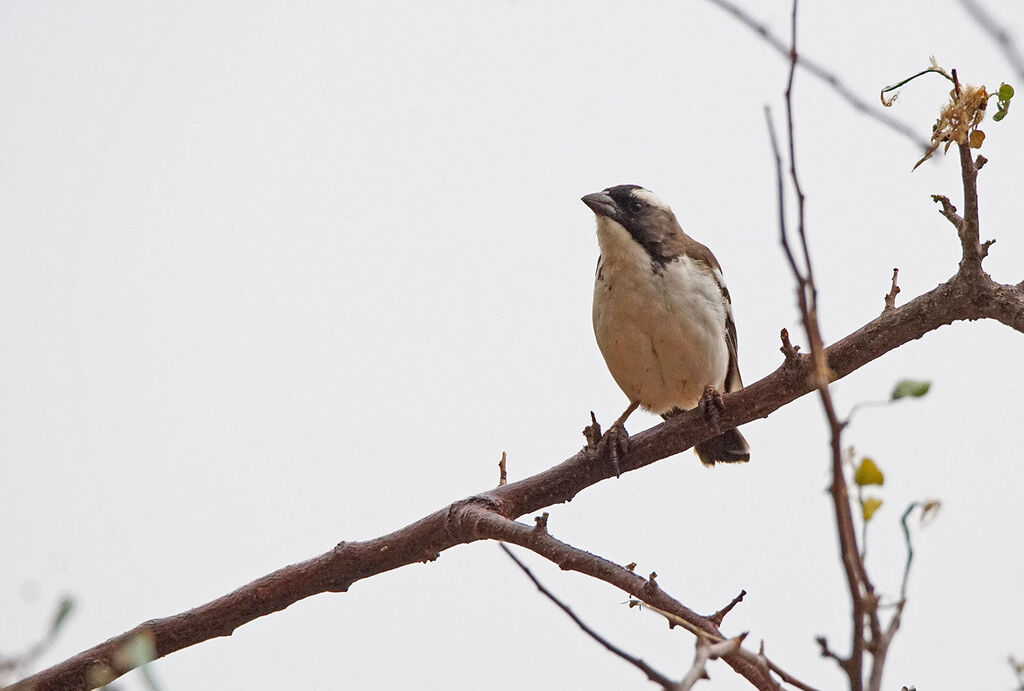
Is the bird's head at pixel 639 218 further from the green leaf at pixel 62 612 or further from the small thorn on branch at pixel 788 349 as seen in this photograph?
the green leaf at pixel 62 612

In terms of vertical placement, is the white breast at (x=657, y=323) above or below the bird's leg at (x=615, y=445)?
above

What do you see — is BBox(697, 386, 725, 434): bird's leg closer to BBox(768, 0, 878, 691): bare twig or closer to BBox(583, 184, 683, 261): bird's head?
BBox(583, 184, 683, 261): bird's head

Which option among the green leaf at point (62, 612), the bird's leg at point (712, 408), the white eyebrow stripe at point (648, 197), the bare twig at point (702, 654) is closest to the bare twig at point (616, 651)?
the bare twig at point (702, 654)

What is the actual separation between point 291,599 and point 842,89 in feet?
9.17

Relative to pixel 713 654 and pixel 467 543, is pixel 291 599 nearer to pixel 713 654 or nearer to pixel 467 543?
pixel 467 543

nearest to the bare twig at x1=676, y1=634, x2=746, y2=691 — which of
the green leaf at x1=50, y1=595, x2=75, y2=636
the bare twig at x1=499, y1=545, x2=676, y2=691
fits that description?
the bare twig at x1=499, y1=545, x2=676, y2=691

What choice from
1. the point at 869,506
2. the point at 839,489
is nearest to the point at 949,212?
the point at 869,506

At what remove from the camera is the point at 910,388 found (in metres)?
1.79

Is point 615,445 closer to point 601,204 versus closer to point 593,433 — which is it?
A: point 593,433

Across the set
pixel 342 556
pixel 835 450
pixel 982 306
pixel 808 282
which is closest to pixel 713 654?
pixel 835 450

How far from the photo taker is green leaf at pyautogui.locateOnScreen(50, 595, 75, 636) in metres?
1.68

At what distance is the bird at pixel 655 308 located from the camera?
18.2 feet

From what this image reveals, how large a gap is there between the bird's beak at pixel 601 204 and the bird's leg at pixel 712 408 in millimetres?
1802

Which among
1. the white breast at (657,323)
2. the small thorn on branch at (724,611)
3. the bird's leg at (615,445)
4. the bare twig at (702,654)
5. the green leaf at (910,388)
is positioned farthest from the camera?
the white breast at (657,323)
